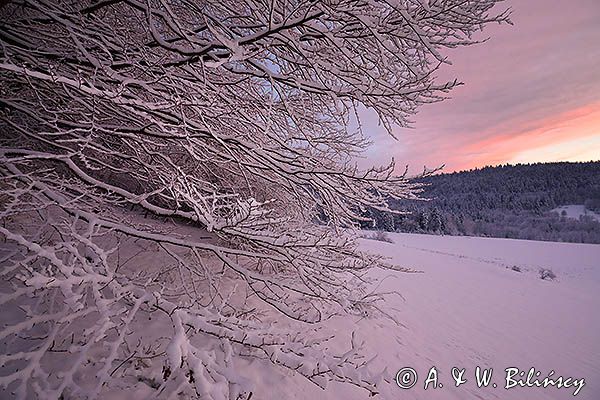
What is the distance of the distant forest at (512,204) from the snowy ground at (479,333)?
107 ft

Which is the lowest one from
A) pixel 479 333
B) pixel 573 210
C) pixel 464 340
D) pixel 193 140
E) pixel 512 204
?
pixel 479 333

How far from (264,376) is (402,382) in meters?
A: 1.80

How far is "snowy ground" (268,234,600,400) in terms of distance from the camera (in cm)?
420

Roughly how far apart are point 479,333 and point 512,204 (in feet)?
264

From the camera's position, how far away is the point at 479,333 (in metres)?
6.74

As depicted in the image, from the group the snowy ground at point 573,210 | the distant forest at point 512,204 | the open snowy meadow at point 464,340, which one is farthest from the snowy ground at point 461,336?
the snowy ground at point 573,210

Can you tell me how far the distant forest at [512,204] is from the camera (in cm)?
4878

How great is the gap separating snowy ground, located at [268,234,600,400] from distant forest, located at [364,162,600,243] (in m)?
32.7

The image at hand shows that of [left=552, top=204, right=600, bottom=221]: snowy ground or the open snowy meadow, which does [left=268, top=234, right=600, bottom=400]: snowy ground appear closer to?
the open snowy meadow

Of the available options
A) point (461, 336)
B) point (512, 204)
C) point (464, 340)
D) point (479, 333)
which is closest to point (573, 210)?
point (512, 204)

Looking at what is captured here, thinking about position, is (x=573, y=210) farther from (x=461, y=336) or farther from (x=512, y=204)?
(x=461, y=336)

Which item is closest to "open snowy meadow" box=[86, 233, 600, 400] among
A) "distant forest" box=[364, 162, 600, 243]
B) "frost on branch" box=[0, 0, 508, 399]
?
"frost on branch" box=[0, 0, 508, 399]

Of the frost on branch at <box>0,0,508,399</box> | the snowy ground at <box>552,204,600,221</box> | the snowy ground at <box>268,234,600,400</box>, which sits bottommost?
the snowy ground at <box>268,234,600,400</box>

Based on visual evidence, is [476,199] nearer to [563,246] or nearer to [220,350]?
[563,246]
